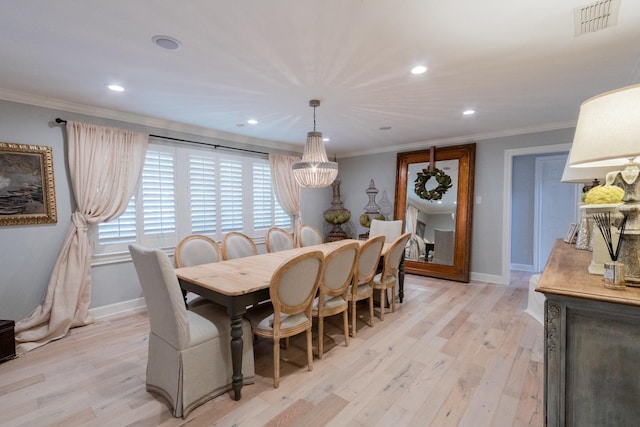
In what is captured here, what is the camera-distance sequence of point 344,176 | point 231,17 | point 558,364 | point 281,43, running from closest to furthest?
point 558,364 < point 231,17 < point 281,43 < point 344,176

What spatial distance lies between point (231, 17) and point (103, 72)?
143 cm

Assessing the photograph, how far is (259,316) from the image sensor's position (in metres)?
2.38

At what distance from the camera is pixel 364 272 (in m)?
2.94

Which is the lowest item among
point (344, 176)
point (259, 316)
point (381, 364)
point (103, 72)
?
point (381, 364)

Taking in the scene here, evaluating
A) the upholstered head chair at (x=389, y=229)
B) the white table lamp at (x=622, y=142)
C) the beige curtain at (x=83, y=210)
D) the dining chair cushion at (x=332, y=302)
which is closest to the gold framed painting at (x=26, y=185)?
the beige curtain at (x=83, y=210)

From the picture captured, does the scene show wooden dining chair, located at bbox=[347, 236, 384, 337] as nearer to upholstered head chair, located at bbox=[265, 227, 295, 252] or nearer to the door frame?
A: upholstered head chair, located at bbox=[265, 227, 295, 252]

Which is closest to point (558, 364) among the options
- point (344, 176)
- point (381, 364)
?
point (381, 364)

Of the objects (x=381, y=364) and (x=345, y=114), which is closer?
(x=381, y=364)

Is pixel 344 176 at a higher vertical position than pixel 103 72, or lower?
lower

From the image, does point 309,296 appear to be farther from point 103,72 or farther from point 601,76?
point 601,76

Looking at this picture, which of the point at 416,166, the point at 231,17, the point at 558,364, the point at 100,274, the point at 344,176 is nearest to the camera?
the point at 558,364

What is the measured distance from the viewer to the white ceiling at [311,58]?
167cm

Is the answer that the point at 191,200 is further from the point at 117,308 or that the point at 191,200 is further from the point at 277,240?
the point at 117,308

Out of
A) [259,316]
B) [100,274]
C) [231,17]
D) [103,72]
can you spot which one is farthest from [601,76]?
[100,274]
